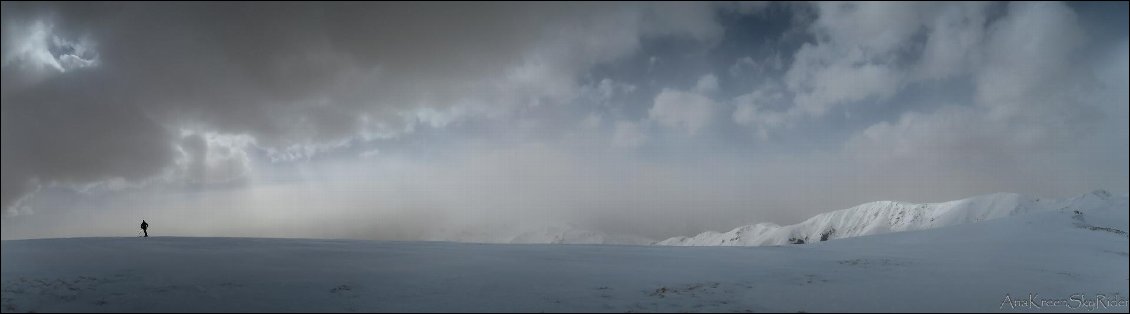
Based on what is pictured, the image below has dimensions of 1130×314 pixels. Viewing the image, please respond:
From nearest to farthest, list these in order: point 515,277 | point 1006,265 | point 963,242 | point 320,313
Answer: point 320,313
point 515,277
point 1006,265
point 963,242

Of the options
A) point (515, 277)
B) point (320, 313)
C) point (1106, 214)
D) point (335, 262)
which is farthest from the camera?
point (1106, 214)

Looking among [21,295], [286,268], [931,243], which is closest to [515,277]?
[286,268]

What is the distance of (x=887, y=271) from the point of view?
76.7 ft

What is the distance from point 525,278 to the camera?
20.9 m

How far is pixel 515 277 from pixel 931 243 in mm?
28954

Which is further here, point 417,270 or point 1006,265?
point 1006,265

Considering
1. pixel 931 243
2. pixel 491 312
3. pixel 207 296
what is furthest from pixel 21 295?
pixel 931 243

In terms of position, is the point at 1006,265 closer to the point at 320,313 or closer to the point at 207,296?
the point at 320,313

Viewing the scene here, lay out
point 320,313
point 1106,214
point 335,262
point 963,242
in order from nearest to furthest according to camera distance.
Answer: point 320,313
point 335,262
point 963,242
point 1106,214

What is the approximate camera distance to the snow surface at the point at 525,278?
1688 centimetres

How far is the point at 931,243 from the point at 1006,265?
9087 mm

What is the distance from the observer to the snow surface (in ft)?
55.4

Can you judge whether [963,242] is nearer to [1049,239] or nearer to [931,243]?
[931,243]

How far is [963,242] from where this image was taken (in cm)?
3381
